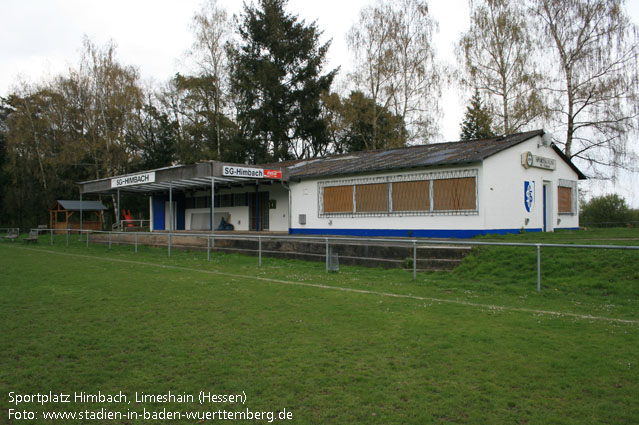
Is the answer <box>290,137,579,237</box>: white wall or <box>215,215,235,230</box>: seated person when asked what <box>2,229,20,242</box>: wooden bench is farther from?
<box>290,137,579,237</box>: white wall

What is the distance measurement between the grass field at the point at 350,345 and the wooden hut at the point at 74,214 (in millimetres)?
27671

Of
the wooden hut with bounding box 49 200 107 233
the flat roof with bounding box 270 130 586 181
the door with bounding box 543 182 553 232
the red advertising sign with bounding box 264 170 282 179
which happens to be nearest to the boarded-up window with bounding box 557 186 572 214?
the door with bounding box 543 182 553 232

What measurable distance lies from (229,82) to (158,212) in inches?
491

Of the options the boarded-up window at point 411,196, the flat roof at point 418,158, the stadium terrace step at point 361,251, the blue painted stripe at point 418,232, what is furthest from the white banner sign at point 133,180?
the boarded-up window at point 411,196

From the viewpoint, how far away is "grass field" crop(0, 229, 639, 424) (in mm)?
4016

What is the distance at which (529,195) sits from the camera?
19078mm

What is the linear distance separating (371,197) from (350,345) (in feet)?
47.3

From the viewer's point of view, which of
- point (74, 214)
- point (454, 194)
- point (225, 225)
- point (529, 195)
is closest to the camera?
point (454, 194)

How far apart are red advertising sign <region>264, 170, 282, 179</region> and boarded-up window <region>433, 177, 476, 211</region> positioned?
7.43 m

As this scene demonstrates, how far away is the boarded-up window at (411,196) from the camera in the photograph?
18.1 m

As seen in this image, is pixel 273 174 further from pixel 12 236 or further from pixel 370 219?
pixel 12 236

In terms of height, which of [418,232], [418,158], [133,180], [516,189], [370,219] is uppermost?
[418,158]

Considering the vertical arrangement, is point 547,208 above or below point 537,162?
below

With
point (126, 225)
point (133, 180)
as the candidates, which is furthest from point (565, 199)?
point (126, 225)
